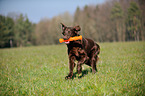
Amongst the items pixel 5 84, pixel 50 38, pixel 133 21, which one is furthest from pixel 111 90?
pixel 50 38

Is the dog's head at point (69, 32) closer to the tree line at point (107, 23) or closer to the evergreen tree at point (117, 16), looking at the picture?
the tree line at point (107, 23)

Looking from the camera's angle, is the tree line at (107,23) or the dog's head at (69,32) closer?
the dog's head at (69,32)

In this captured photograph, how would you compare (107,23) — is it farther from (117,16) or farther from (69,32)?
(69,32)

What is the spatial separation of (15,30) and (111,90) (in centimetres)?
6247

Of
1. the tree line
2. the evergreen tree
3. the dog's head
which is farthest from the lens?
the evergreen tree

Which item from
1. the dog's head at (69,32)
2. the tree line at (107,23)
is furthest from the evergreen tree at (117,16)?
the dog's head at (69,32)

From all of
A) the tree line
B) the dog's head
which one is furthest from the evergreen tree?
the dog's head

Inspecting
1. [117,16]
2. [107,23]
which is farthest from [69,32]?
[107,23]

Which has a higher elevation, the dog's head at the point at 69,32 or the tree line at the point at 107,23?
the tree line at the point at 107,23

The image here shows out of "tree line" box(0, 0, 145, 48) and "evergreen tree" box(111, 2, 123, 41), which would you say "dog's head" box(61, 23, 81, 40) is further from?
"evergreen tree" box(111, 2, 123, 41)

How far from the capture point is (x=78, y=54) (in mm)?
4441

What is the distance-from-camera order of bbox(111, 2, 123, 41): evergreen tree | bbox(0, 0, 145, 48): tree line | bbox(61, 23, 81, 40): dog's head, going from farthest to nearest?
bbox(111, 2, 123, 41): evergreen tree < bbox(0, 0, 145, 48): tree line < bbox(61, 23, 81, 40): dog's head

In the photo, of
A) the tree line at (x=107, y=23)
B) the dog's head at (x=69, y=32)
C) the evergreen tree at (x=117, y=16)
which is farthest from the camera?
the evergreen tree at (x=117, y=16)

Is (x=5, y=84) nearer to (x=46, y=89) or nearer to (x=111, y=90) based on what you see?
(x=46, y=89)
